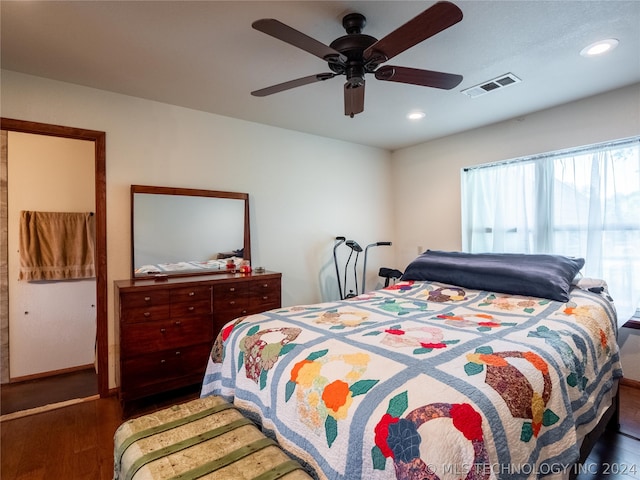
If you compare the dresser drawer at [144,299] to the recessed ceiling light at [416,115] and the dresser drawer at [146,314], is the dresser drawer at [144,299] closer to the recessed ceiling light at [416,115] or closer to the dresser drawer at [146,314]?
the dresser drawer at [146,314]

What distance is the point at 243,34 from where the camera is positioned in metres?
1.98

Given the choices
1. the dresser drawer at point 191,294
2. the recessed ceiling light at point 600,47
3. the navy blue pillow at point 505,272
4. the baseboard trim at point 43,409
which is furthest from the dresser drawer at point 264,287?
the recessed ceiling light at point 600,47

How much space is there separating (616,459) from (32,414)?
12.9 feet

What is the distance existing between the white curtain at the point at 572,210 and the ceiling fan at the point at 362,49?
1.99 meters

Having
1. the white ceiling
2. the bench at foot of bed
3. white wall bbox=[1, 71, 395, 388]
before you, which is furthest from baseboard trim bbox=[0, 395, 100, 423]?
the white ceiling

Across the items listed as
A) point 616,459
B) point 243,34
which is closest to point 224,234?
point 243,34

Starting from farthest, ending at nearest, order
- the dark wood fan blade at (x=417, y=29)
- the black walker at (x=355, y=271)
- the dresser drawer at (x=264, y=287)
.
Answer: the black walker at (x=355, y=271) < the dresser drawer at (x=264, y=287) < the dark wood fan blade at (x=417, y=29)

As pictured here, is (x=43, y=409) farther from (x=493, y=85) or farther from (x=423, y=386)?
(x=493, y=85)

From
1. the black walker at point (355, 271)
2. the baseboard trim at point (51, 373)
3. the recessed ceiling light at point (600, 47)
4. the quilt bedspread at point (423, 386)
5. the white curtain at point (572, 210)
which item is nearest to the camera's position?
the quilt bedspread at point (423, 386)

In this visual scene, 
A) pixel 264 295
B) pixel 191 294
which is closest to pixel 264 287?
pixel 264 295

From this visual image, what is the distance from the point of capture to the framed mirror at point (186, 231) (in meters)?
2.89

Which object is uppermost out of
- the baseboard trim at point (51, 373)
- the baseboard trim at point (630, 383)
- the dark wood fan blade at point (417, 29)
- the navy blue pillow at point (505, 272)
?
the dark wood fan blade at point (417, 29)

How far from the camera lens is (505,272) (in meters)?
2.60

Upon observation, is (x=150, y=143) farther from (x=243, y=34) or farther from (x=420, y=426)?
(x=420, y=426)
